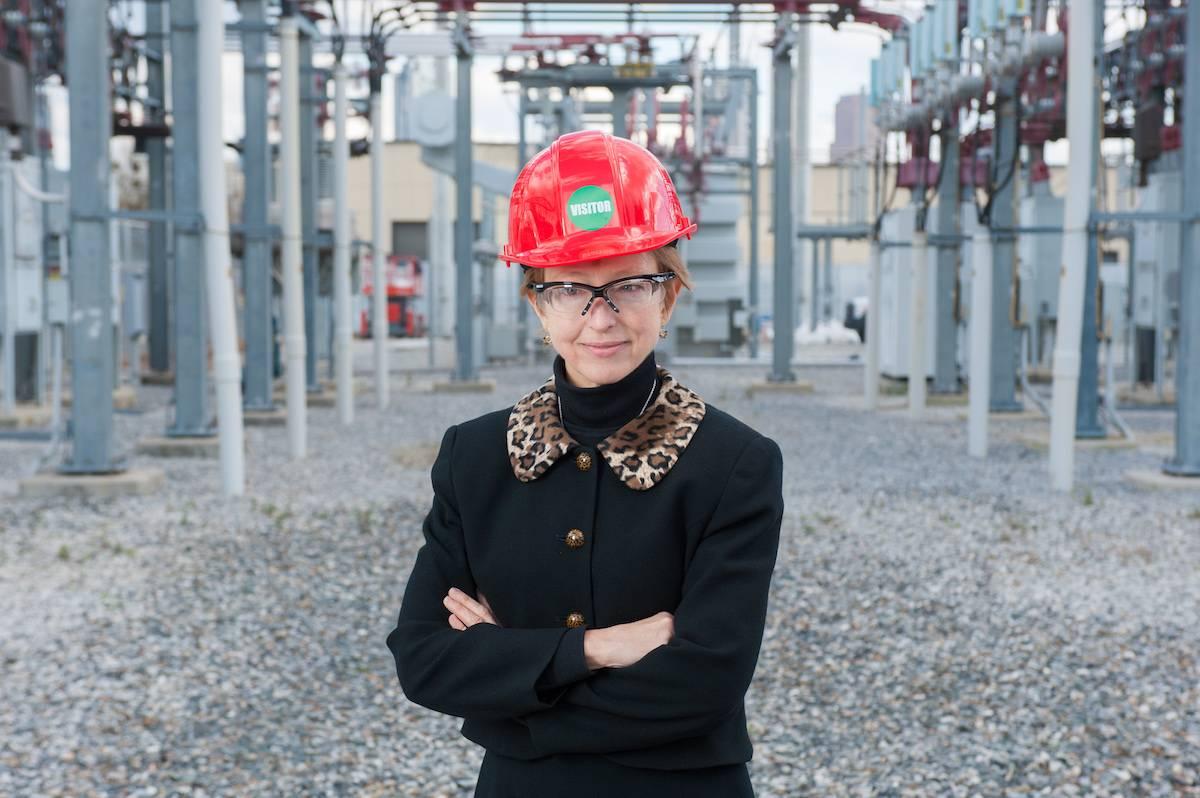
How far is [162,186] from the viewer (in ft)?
48.8

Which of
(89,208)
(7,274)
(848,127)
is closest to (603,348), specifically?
(89,208)

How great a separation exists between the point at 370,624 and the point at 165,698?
3.32 feet

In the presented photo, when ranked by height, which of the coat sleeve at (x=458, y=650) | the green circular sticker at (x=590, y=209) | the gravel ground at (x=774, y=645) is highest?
the green circular sticker at (x=590, y=209)

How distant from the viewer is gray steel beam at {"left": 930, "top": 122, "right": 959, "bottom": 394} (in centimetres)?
1345

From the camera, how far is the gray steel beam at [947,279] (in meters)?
13.4

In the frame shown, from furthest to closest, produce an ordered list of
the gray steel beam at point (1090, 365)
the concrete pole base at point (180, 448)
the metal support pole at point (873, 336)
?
the metal support pole at point (873, 336) < the gray steel beam at point (1090, 365) < the concrete pole base at point (180, 448)

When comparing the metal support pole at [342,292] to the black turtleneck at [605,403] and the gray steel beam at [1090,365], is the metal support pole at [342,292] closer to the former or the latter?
the gray steel beam at [1090,365]

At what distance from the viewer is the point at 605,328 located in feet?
5.03

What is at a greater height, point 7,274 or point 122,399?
point 7,274

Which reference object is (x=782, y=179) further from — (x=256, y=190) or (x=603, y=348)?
(x=603, y=348)

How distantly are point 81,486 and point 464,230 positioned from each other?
9.02 m

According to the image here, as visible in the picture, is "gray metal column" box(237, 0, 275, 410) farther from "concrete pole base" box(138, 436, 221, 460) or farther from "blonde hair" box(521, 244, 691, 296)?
"blonde hair" box(521, 244, 691, 296)

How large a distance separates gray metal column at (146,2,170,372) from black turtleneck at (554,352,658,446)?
13.3m

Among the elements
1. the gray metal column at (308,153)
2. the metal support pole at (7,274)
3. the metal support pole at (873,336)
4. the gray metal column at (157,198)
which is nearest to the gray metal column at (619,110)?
the gray metal column at (308,153)
